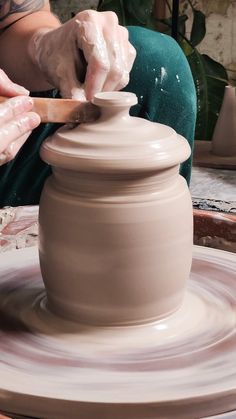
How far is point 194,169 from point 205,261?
2013mm

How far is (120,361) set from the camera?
0.90 metres

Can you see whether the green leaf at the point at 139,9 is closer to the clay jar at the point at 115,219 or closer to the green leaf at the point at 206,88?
the green leaf at the point at 206,88

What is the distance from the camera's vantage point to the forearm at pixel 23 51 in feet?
5.50

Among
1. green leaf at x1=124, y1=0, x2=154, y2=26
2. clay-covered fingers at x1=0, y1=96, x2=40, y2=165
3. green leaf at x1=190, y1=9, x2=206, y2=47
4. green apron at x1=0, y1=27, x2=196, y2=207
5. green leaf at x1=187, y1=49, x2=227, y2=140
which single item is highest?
clay-covered fingers at x1=0, y1=96, x2=40, y2=165

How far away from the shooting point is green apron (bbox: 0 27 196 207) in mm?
1779

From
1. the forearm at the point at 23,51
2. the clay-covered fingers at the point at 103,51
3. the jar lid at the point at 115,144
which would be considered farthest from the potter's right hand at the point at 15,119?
the forearm at the point at 23,51

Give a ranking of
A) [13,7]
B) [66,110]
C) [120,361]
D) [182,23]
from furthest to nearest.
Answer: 1. [182,23]
2. [13,7]
3. [66,110]
4. [120,361]

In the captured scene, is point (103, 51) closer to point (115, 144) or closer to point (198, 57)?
point (115, 144)

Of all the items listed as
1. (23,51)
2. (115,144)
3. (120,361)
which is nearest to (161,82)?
(23,51)

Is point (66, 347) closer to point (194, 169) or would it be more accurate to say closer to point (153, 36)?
point (153, 36)

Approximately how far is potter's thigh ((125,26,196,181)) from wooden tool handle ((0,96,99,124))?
2.51 feet

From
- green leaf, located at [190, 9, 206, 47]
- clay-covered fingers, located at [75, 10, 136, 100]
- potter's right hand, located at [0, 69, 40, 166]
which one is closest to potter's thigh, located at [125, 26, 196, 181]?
clay-covered fingers, located at [75, 10, 136, 100]

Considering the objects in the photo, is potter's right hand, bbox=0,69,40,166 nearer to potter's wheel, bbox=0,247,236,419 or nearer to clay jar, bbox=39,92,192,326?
clay jar, bbox=39,92,192,326

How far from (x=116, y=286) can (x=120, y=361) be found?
0.10 meters
